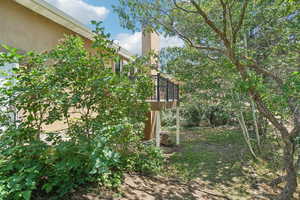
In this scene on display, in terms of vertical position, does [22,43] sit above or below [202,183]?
above

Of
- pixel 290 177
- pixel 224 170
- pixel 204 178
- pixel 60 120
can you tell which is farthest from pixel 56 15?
pixel 290 177

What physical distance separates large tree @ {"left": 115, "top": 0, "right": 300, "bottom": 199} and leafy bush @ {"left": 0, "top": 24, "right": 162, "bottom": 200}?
2334 millimetres

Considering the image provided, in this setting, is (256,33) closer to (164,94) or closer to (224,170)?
(164,94)

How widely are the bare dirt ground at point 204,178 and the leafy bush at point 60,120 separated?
650mm

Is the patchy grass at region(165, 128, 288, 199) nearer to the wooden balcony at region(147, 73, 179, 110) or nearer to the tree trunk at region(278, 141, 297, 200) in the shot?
the tree trunk at region(278, 141, 297, 200)

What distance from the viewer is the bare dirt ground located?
3942mm

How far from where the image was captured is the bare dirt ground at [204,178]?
394cm

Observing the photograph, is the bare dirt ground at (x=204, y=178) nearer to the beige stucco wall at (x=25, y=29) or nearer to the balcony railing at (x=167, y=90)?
the balcony railing at (x=167, y=90)

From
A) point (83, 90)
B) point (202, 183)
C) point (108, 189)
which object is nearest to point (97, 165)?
point (83, 90)

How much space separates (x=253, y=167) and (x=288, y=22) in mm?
4648

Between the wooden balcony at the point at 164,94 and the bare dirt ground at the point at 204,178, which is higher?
the wooden balcony at the point at 164,94

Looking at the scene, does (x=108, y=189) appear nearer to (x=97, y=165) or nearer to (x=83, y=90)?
(x=97, y=165)

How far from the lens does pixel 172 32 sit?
5.46 meters

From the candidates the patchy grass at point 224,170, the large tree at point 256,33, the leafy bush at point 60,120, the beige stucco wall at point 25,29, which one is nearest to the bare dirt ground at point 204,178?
the patchy grass at point 224,170
